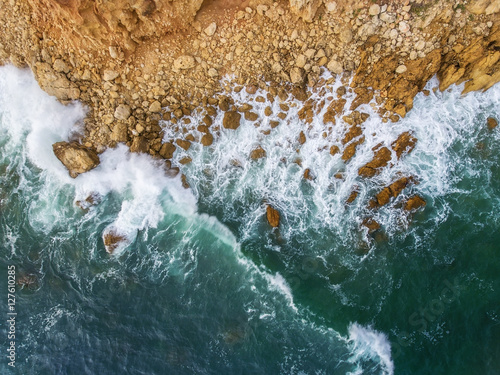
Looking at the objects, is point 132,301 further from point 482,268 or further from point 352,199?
point 482,268

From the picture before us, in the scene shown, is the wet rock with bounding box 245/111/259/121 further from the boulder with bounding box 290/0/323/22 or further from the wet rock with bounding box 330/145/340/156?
the boulder with bounding box 290/0/323/22

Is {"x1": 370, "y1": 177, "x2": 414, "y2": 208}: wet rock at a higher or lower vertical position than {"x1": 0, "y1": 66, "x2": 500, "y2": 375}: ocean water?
higher

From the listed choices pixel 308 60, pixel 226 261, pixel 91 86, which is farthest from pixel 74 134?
pixel 308 60

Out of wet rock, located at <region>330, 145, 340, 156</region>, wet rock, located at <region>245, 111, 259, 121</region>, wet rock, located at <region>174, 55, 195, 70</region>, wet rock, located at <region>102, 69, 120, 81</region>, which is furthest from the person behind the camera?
wet rock, located at <region>245, 111, 259, 121</region>

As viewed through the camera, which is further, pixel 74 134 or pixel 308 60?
pixel 74 134

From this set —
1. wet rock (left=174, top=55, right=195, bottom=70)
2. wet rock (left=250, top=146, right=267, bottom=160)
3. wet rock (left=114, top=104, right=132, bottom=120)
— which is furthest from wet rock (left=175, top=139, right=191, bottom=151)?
wet rock (left=174, top=55, right=195, bottom=70)

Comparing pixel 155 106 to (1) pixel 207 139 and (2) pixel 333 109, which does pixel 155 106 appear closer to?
(1) pixel 207 139
